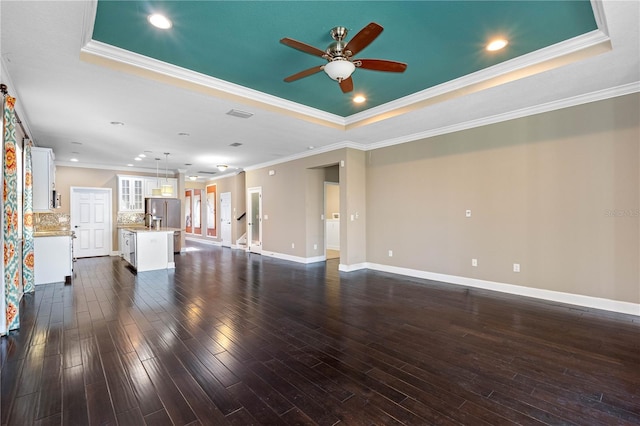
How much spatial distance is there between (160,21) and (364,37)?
1808 mm

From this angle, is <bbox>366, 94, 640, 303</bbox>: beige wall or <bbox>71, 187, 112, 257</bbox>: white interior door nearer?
<bbox>366, 94, 640, 303</bbox>: beige wall

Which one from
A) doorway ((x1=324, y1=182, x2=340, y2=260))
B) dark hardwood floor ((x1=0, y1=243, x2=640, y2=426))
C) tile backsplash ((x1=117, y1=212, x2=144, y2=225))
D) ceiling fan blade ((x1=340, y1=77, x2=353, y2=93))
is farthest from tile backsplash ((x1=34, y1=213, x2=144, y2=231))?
ceiling fan blade ((x1=340, y1=77, x2=353, y2=93))

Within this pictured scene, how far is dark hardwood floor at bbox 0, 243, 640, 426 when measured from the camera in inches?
75.7

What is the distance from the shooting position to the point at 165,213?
31.0 ft

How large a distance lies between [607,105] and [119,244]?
11358 mm

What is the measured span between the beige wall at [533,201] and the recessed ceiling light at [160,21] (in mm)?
4563

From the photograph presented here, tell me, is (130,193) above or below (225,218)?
above

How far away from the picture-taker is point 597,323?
3385mm

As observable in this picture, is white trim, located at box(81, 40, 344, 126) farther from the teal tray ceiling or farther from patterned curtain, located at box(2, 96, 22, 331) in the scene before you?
patterned curtain, located at box(2, 96, 22, 331)

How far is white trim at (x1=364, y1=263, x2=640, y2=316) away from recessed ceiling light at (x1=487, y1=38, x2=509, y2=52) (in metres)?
3.42

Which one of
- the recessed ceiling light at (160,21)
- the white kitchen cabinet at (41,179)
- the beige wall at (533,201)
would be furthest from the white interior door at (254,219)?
the recessed ceiling light at (160,21)

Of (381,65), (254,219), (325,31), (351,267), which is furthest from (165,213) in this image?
(381,65)

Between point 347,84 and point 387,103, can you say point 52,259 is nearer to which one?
point 347,84

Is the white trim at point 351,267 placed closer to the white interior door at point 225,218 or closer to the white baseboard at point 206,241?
the white interior door at point 225,218
